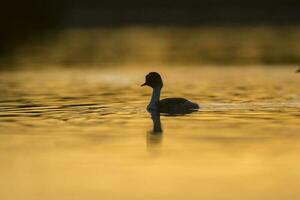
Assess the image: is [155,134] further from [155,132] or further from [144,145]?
[144,145]

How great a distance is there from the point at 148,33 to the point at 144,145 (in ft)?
→ 235

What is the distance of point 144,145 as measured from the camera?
69.1ft

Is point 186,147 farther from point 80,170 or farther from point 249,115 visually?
point 249,115

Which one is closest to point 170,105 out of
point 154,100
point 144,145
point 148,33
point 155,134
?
point 154,100

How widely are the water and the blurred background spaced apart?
17.9 m

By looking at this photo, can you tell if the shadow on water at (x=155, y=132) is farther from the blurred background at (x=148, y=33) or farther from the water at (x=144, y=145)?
the blurred background at (x=148, y=33)

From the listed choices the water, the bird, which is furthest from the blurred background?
the bird

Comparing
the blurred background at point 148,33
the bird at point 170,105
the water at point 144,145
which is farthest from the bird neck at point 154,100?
the blurred background at point 148,33

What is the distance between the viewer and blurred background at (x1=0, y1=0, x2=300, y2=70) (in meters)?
55.7

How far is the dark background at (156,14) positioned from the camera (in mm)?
88312

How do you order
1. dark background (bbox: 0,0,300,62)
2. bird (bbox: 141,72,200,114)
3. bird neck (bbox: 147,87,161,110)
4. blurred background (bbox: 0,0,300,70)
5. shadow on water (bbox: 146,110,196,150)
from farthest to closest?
1. dark background (bbox: 0,0,300,62)
2. blurred background (bbox: 0,0,300,70)
3. bird neck (bbox: 147,87,161,110)
4. bird (bbox: 141,72,200,114)
5. shadow on water (bbox: 146,110,196,150)

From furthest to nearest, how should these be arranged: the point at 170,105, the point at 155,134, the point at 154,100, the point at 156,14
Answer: the point at 156,14 → the point at 154,100 → the point at 170,105 → the point at 155,134

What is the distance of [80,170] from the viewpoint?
1809 centimetres

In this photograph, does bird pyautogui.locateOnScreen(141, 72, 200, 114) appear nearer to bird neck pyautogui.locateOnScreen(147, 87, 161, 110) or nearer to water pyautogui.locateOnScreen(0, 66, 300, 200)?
bird neck pyautogui.locateOnScreen(147, 87, 161, 110)
